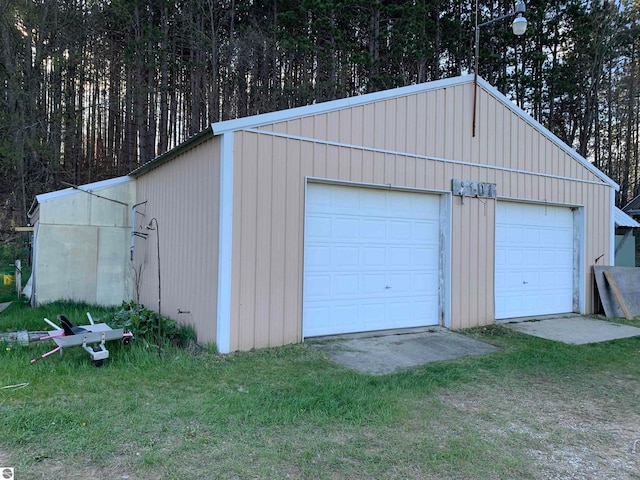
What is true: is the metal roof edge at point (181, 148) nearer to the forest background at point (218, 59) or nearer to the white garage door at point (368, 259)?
the white garage door at point (368, 259)

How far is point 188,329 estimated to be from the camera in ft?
19.1

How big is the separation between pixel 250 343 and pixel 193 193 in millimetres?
2227

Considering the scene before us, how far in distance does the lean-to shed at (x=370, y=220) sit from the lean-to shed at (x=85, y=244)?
59cm

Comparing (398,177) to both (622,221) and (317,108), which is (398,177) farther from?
(622,221)

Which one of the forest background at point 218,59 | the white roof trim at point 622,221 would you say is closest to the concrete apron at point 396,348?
the white roof trim at point 622,221

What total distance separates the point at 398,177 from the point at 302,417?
413 centimetres

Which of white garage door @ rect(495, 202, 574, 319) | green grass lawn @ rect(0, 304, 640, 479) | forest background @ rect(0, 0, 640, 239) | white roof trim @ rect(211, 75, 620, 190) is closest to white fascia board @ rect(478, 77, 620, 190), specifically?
white roof trim @ rect(211, 75, 620, 190)

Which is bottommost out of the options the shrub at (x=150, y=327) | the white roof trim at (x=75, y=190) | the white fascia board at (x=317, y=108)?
the shrub at (x=150, y=327)

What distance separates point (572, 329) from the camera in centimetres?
724

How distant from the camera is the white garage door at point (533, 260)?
778cm

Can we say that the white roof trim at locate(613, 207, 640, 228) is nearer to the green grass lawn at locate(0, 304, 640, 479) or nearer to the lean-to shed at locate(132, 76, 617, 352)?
the lean-to shed at locate(132, 76, 617, 352)

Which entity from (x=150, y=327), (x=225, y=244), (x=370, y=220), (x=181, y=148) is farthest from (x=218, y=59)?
(x=150, y=327)

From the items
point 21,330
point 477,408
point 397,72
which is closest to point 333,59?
point 397,72

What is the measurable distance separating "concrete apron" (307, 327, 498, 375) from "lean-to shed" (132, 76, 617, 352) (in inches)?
10.8
